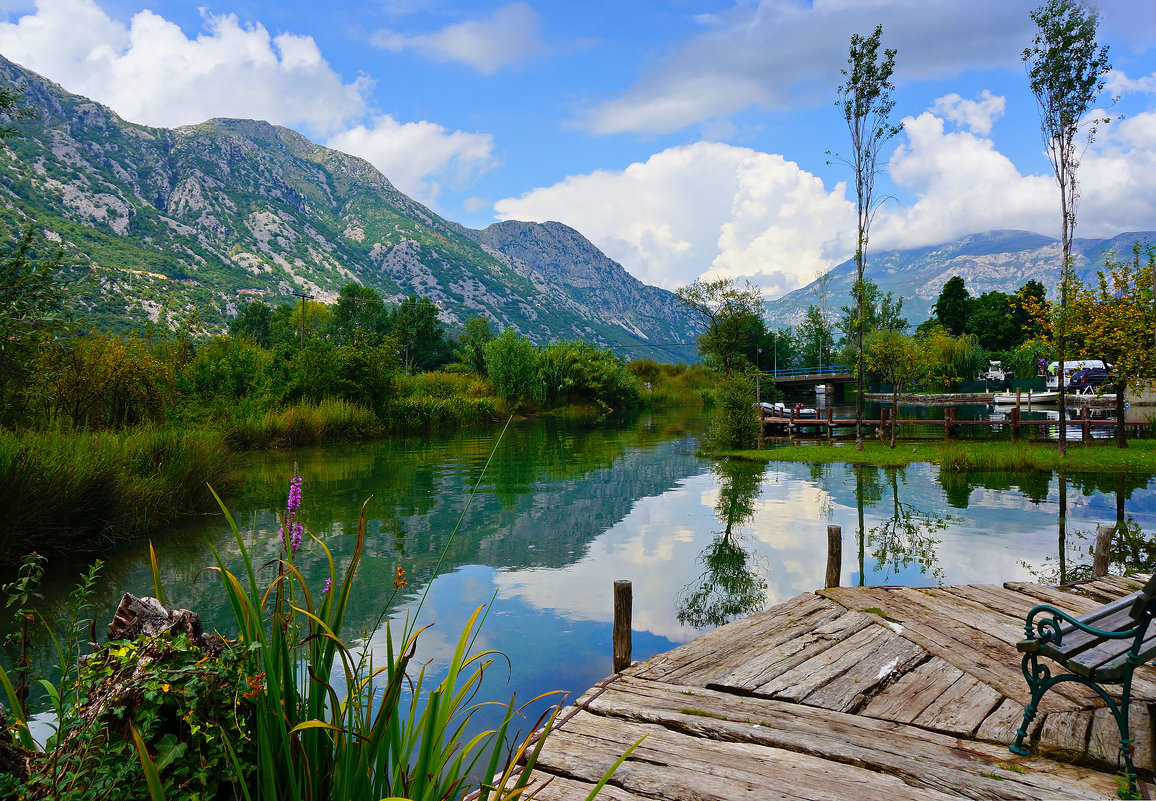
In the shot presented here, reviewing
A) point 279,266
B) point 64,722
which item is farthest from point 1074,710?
point 279,266

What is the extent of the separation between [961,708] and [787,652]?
1.23 m

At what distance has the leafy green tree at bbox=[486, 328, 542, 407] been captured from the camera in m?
44.1

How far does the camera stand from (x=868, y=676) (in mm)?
4508

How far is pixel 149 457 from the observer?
37.6 feet

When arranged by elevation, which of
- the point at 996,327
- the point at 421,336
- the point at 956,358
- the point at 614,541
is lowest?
the point at 614,541

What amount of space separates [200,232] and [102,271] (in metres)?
42.9

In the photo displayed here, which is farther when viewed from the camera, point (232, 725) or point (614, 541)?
point (614, 541)

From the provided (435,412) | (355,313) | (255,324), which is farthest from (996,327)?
(255,324)

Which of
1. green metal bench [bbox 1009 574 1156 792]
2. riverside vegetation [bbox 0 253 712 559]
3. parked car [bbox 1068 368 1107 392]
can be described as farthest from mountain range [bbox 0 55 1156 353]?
green metal bench [bbox 1009 574 1156 792]

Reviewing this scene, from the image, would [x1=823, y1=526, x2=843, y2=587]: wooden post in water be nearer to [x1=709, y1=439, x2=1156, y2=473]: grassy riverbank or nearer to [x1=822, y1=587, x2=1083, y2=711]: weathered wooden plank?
[x1=822, y1=587, x2=1083, y2=711]: weathered wooden plank

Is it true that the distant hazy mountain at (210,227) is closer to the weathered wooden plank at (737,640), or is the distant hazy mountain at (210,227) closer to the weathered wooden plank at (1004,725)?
the weathered wooden plank at (737,640)

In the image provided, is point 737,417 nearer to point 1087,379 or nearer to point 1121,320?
point 1121,320

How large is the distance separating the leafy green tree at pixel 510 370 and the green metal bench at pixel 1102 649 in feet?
132

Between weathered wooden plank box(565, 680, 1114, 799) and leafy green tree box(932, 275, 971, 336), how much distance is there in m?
75.8
